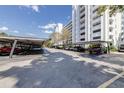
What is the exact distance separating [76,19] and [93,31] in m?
23.1

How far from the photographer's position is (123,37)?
176 feet

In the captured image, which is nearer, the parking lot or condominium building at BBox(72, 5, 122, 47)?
the parking lot

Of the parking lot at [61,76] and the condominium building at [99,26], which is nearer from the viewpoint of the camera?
the parking lot at [61,76]

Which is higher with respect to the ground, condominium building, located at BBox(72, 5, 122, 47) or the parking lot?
condominium building, located at BBox(72, 5, 122, 47)

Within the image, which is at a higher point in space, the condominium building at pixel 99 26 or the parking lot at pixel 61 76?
the condominium building at pixel 99 26

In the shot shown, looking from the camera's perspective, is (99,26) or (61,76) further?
(99,26)

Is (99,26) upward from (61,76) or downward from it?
upward
